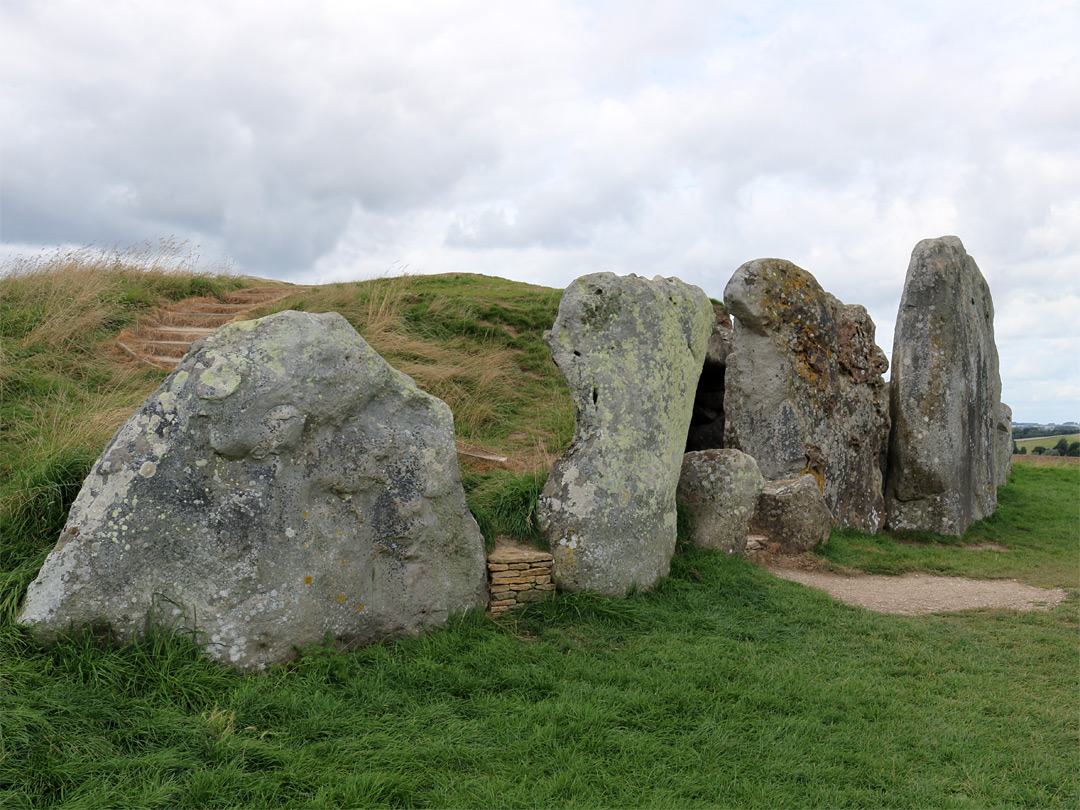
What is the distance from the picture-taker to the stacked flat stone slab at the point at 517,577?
20.1ft

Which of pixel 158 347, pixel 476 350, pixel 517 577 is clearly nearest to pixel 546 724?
pixel 517 577

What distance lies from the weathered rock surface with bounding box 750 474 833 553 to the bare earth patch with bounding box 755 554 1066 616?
0.24 metres

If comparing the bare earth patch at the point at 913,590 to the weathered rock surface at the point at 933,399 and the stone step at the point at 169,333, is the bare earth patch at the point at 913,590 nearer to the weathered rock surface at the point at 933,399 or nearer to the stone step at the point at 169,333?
the weathered rock surface at the point at 933,399

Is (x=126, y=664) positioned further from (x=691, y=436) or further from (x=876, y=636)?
(x=691, y=436)

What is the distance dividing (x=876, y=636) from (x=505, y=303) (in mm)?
9202

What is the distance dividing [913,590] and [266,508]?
7.02 meters

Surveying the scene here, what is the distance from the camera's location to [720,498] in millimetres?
8016

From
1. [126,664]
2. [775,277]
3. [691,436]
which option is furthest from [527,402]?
[126,664]

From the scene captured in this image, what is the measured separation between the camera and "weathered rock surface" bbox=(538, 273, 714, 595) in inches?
257

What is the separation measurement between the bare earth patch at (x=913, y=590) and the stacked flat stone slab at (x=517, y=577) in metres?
3.12

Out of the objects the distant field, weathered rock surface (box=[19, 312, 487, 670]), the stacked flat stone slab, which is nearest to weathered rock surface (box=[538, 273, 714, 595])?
the stacked flat stone slab

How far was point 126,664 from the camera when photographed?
177 inches

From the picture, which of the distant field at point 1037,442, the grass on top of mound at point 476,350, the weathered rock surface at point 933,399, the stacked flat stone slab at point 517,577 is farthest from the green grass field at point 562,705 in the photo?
the distant field at point 1037,442

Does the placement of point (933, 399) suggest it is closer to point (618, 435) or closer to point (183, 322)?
point (618, 435)
